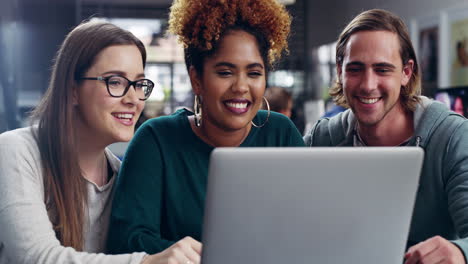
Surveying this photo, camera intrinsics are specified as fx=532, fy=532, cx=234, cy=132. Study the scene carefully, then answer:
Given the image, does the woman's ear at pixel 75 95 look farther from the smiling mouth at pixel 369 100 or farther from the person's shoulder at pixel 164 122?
the smiling mouth at pixel 369 100

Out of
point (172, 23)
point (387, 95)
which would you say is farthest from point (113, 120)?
point (387, 95)

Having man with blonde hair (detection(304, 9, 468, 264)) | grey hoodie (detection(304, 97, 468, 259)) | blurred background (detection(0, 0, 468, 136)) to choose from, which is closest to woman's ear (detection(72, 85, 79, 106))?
blurred background (detection(0, 0, 468, 136))

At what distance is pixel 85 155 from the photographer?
1.46 m

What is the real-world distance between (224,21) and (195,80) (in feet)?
0.63

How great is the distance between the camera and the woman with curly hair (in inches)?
54.9

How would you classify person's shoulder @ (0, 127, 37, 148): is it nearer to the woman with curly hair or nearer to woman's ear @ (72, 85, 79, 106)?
woman's ear @ (72, 85, 79, 106)

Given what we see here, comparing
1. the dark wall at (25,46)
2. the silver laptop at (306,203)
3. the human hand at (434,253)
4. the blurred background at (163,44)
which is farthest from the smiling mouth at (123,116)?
the dark wall at (25,46)

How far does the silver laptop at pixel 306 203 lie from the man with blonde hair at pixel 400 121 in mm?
622

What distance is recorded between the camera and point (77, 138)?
4.73ft

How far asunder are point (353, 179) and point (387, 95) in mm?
971

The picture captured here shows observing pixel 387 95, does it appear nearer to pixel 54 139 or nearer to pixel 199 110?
→ pixel 199 110

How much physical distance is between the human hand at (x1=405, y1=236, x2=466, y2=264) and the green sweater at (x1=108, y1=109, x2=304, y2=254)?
54 centimetres

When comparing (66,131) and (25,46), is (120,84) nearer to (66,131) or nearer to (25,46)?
(66,131)

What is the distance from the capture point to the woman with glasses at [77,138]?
50.3 inches
